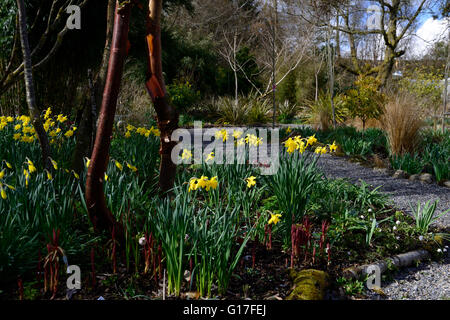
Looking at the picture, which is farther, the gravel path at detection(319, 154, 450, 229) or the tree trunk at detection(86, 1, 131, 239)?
the gravel path at detection(319, 154, 450, 229)

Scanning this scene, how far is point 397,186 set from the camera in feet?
14.3

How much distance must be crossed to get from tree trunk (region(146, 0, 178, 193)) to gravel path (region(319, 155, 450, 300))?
158 cm

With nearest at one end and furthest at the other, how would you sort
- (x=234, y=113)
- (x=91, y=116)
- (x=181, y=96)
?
(x=91, y=116), (x=234, y=113), (x=181, y=96)

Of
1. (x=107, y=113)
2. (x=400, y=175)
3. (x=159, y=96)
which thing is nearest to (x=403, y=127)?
(x=400, y=175)

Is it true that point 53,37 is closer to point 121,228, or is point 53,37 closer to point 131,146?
point 131,146

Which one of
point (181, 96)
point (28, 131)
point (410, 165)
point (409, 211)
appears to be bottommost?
point (409, 211)

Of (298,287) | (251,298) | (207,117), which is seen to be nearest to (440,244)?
(298,287)

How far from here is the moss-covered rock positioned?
70.1 inches

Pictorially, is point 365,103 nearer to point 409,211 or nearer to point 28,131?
point 409,211

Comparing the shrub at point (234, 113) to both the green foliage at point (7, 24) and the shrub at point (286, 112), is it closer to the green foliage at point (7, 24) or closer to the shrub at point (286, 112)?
the shrub at point (286, 112)

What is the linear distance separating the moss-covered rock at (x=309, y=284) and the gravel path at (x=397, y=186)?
5.70 feet

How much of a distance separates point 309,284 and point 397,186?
9.91 feet

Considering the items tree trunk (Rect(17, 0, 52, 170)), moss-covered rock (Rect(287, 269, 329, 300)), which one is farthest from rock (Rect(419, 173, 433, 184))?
tree trunk (Rect(17, 0, 52, 170))

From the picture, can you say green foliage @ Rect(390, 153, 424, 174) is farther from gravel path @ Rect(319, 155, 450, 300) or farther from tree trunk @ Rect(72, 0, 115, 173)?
tree trunk @ Rect(72, 0, 115, 173)
